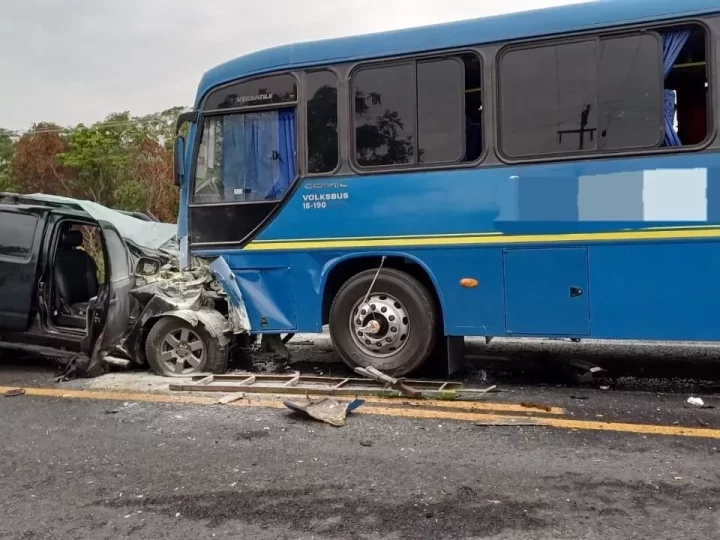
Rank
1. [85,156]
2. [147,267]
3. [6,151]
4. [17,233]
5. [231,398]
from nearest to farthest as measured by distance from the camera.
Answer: [231,398], [17,233], [147,267], [85,156], [6,151]

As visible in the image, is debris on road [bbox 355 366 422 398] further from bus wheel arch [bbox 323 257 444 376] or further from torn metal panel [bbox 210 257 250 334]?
torn metal panel [bbox 210 257 250 334]

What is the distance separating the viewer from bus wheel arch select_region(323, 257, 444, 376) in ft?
18.5

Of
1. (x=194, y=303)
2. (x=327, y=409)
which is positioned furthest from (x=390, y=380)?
(x=194, y=303)

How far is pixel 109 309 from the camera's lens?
6.10 metres

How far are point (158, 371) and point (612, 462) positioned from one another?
14.0 ft

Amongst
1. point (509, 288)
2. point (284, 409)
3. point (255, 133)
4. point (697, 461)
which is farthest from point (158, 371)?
point (697, 461)

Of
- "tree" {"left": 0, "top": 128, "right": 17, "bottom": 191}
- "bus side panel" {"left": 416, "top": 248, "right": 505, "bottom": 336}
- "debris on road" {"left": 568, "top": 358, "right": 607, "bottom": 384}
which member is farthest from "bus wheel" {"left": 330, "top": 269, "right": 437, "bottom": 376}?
"tree" {"left": 0, "top": 128, "right": 17, "bottom": 191}

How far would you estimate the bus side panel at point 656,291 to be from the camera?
16.1ft

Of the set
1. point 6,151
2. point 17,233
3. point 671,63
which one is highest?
point 6,151

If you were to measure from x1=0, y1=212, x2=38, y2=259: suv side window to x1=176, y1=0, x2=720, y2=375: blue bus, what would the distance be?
1.71 meters

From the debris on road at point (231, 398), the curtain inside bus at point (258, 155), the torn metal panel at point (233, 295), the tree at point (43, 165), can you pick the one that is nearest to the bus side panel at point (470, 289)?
the curtain inside bus at point (258, 155)

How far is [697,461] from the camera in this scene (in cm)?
369

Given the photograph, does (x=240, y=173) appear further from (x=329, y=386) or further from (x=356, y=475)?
(x=356, y=475)

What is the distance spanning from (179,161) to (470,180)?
2.91 meters
